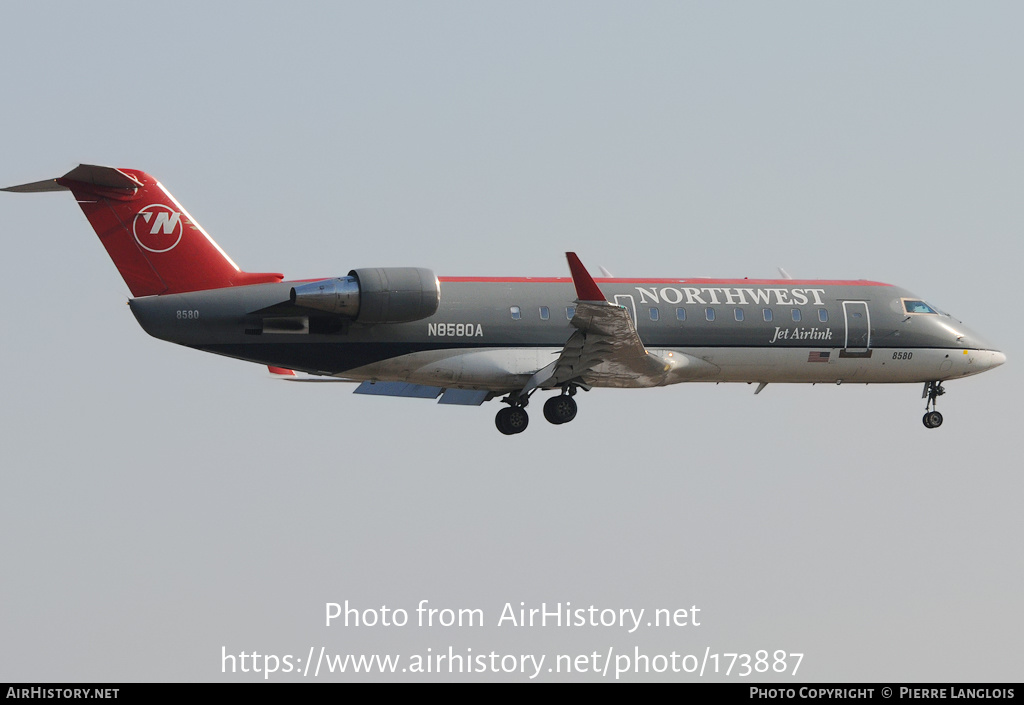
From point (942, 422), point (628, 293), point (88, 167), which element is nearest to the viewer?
point (88, 167)

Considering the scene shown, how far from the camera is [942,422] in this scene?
117 ft

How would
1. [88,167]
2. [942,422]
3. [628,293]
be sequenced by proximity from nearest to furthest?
[88,167] → [628,293] → [942,422]

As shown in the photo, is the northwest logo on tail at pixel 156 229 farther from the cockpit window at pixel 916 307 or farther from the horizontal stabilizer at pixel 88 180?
the cockpit window at pixel 916 307

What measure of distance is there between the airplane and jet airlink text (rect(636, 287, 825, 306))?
3cm

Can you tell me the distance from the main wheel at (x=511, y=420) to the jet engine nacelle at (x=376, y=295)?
10.8 feet

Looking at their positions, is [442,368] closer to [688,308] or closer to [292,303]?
[292,303]

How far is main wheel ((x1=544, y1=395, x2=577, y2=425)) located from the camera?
31.5 m

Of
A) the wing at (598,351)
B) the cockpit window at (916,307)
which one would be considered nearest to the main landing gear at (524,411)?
the wing at (598,351)

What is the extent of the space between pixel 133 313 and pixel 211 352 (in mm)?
1628

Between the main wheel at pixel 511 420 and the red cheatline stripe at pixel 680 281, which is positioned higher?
the red cheatline stripe at pixel 680 281

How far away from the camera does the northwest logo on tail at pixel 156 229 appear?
29.7m

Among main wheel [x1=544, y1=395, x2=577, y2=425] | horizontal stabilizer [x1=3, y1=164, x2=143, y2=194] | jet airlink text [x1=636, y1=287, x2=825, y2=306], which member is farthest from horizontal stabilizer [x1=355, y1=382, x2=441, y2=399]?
horizontal stabilizer [x1=3, y1=164, x2=143, y2=194]

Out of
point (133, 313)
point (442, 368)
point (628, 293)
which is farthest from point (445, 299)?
point (133, 313)

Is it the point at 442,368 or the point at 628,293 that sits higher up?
the point at 628,293
